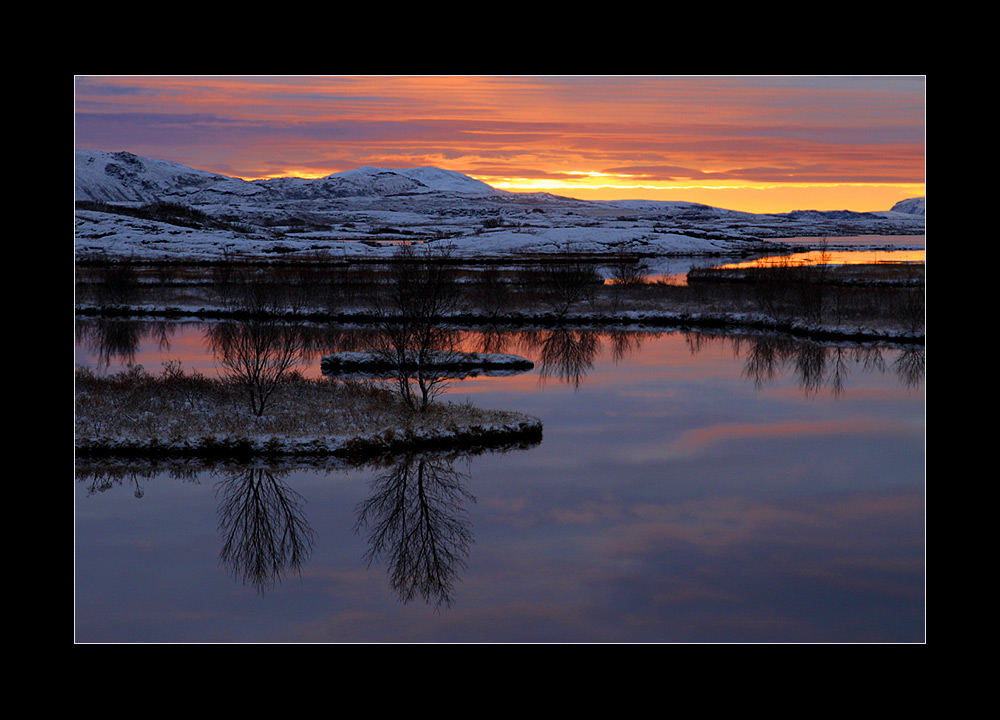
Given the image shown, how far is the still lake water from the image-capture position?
14414mm

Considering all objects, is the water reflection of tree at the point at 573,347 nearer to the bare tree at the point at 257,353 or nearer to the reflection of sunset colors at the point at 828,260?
the bare tree at the point at 257,353

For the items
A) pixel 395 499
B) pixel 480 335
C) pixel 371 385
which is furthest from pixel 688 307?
pixel 395 499

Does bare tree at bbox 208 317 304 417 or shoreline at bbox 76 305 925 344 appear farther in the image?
shoreline at bbox 76 305 925 344

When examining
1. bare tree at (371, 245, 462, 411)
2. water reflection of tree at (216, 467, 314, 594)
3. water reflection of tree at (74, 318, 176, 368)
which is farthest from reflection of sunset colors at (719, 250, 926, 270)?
water reflection of tree at (216, 467, 314, 594)

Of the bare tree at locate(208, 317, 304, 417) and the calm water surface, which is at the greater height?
the bare tree at locate(208, 317, 304, 417)

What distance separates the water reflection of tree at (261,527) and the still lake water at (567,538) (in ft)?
0.18

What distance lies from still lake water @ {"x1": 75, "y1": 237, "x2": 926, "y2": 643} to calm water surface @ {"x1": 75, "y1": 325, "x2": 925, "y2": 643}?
0.05 metres

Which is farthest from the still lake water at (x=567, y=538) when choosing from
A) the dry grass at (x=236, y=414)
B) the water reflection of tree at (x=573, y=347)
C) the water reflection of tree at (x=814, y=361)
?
the water reflection of tree at (x=573, y=347)

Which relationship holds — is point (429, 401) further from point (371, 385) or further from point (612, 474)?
point (612, 474)

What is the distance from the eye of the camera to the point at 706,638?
13727 mm

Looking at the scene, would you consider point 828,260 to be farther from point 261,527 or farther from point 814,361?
point 261,527

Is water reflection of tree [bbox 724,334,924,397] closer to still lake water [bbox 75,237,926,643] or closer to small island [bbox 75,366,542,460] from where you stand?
still lake water [bbox 75,237,926,643]

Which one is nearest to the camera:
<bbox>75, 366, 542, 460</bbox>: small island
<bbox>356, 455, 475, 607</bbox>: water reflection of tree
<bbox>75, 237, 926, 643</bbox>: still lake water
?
<bbox>75, 237, 926, 643</bbox>: still lake water
